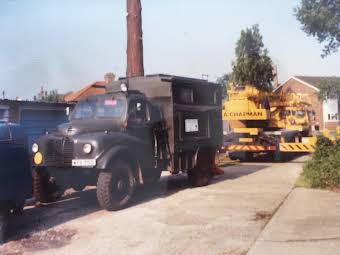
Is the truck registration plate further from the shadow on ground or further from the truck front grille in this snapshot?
the shadow on ground

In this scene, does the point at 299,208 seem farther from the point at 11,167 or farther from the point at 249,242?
the point at 11,167

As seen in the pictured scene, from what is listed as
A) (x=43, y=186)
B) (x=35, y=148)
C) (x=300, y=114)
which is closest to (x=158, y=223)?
(x=35, y=148)

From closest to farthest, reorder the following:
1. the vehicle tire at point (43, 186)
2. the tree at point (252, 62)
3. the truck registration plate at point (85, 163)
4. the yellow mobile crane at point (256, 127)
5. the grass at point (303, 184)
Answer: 1. the truck registration plate at point (85, 163)
2. the vehicle tire at point (43, 186)
3. the grass at point (303, 184)
4. the yellow mobile crane at point (256, 127)
5. the tree at point (252, 62)

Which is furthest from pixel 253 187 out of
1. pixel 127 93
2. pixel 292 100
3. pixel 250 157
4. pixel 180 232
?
pixel 292 100

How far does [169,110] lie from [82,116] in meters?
1.80

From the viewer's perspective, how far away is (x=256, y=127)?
17.4 metres

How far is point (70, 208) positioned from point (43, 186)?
0.79 meters

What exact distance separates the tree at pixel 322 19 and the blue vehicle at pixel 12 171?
16619mm

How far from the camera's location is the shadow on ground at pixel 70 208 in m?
7.09

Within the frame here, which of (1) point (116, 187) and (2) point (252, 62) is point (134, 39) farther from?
(2) point (252, 62)

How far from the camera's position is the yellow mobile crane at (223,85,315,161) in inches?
659

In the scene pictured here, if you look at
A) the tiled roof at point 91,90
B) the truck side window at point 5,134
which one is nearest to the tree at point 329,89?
the tiled roof at point 91,90

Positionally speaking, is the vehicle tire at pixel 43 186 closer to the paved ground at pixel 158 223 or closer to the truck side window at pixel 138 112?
the paved ground at pixel 158 223

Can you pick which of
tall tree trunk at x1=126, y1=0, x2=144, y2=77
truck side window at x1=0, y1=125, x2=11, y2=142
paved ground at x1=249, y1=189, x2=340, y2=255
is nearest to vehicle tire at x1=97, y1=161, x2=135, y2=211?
truck side window at x1=0, y1=125, x2=11, y2=142
